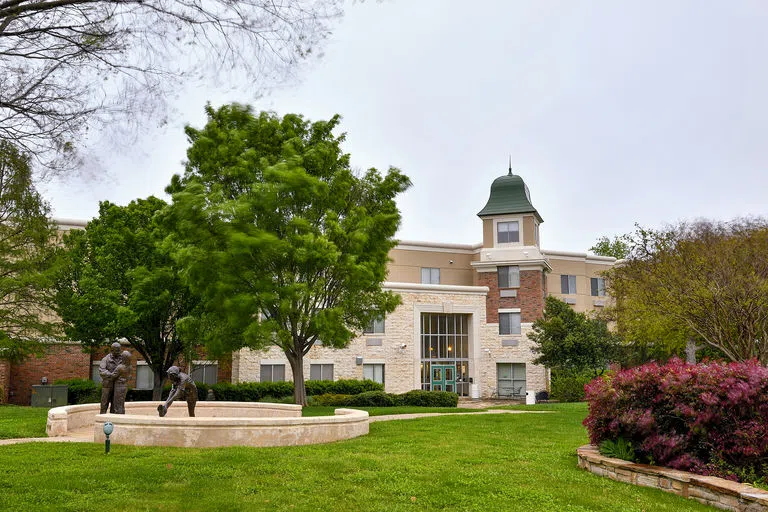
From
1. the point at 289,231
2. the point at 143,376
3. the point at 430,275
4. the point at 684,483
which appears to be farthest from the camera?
the point at 430,275

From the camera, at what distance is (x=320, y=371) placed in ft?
119

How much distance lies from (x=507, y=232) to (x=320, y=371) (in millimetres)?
15917

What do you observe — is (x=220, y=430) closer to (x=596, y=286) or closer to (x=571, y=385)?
(x=571, y=385)

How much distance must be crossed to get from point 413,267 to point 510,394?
1097 cm

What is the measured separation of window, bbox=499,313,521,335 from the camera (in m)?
41.3

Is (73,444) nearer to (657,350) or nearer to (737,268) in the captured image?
(737,268)

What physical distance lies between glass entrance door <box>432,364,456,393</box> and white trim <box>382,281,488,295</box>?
4671 mm

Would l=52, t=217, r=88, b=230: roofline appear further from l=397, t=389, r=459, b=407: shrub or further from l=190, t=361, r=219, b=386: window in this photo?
l=397, t=389, r=459, b=407: shrub

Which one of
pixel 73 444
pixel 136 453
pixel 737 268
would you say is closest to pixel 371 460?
pixel 136 453

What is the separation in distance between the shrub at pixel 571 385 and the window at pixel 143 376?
2120 cm

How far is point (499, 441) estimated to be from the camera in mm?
13727

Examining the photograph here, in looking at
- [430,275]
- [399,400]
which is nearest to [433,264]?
[430,275]

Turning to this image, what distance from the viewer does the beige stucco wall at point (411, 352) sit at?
35.7 meters

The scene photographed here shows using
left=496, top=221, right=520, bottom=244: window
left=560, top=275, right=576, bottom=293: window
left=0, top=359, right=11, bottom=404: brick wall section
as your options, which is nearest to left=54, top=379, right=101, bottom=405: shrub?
left=0, top=359, right=11, bottom=404: brick wall section
